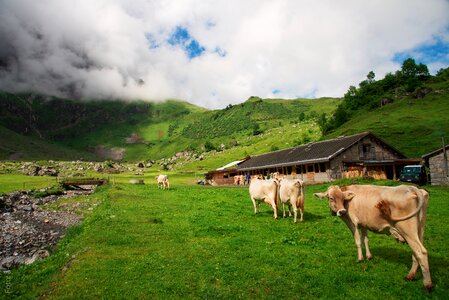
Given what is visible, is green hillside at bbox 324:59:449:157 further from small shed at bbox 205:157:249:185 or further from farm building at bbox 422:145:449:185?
small shed at bbox 205:157:249:185

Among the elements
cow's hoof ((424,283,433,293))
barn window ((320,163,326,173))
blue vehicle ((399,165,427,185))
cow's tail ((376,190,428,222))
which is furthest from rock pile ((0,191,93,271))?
blue vehicle ((399,165,427,185))

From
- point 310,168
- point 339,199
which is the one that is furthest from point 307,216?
point 310,168

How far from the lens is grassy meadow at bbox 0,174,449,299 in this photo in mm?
8930

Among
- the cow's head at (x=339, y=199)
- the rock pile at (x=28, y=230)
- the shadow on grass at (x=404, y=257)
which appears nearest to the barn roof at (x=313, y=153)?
the rock pile at (x=28, y=230)

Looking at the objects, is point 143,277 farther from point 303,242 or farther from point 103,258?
point 303,242

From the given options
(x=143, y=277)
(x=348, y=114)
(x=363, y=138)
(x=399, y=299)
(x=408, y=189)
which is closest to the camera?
(x=399, y=299)

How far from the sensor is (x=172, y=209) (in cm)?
2500

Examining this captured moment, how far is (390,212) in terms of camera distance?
368 inches

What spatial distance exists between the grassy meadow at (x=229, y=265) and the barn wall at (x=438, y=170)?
3005 centimetres

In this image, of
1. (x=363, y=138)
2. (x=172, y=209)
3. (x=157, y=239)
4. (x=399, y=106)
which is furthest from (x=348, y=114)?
(x=157, y=239)

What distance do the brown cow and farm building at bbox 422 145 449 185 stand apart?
1572 inches

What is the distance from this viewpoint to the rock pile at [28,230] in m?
15.2

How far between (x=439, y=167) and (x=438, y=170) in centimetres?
45

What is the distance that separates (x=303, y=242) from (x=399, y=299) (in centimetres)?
554
